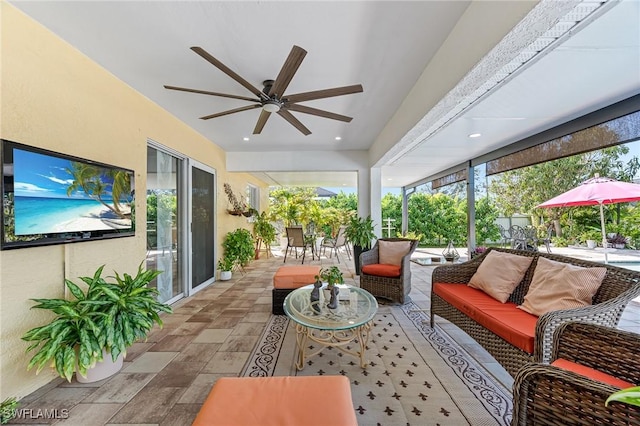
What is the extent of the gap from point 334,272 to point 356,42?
2017 millimetres

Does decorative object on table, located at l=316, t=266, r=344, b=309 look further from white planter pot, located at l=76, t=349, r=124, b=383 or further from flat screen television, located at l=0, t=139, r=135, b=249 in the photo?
flat screen television, located at l=0, t=139, r=135, b=249

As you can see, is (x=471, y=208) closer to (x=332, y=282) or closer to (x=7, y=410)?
(x=332, y=282)

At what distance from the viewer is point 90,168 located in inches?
84.4

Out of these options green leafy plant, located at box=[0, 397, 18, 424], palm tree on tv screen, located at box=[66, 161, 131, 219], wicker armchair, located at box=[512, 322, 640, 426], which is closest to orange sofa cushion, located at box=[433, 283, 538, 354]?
wicker armchair, located at box=[512, 322, 640, 426]

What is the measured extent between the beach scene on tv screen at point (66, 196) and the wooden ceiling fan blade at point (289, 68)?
69.4 inches

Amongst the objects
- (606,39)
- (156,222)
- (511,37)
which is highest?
(606,39)

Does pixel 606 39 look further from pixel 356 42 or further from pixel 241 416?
pixel 241 416

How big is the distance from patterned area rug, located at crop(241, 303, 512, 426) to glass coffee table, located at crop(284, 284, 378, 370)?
12 centimetres

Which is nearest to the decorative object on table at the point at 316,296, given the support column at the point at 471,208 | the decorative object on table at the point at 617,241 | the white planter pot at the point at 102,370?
the white planter pot at the point at 102,370

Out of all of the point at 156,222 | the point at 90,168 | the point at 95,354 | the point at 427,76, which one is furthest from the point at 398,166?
the point at 95,354

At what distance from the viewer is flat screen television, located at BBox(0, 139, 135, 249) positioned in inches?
63.0

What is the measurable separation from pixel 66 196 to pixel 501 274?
3833 mm

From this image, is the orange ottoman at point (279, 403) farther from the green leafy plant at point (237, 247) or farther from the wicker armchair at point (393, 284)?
the green leafy plant at point (237, 247)

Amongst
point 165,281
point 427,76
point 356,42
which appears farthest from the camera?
point 165,281
